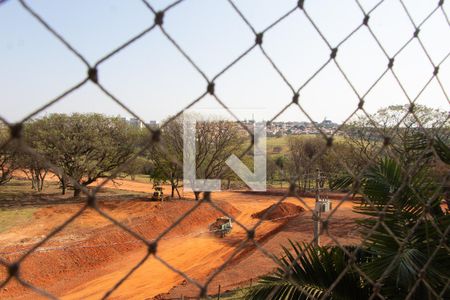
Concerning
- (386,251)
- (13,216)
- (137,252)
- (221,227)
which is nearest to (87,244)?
(137,252)

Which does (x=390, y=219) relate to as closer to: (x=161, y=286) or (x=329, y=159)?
(x=161, y=286)

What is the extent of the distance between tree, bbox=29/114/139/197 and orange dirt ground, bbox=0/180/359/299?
69.1 inches

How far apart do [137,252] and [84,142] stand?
6.81 meters

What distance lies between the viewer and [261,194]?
922 inches

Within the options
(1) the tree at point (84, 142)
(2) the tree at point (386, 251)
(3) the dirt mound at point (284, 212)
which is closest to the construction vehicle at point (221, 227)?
(3) the dirt mound at point (284, 212)

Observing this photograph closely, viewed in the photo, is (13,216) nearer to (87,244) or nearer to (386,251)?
(87,244)

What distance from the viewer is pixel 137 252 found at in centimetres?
1259

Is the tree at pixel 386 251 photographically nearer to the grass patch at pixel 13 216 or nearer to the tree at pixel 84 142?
the grass patch at pixel 13 216

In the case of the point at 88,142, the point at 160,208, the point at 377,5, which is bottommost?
the point at 160,208

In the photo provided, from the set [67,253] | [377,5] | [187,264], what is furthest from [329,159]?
[377,5]

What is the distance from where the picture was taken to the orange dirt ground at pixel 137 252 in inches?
371

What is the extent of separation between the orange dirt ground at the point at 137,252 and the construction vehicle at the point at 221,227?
0.21 m

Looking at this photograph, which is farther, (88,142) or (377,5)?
(88,142)

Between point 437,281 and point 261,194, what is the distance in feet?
69.6
